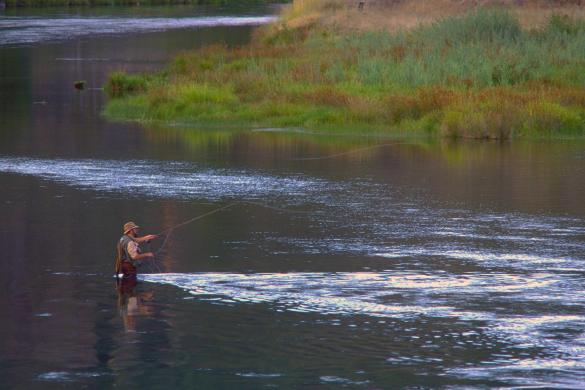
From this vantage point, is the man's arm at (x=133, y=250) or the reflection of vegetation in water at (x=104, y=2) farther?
the reflection of vegetation in water at (x=104, y=2)

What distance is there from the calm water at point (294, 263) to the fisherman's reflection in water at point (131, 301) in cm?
4

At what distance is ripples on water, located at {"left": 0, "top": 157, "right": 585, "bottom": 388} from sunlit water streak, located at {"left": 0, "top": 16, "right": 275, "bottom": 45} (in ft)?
161

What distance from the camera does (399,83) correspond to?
130 feet

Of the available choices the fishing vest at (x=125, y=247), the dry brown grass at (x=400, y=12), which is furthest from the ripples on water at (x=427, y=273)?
the dry brown grass at (x=400, y=12)

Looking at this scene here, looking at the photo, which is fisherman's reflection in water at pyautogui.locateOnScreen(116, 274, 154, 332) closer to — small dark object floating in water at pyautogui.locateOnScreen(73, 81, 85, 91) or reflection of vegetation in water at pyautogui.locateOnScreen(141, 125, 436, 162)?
reflection of vegetation in water at pyautogui.locateOnScreen(141, 125, 436, 162)

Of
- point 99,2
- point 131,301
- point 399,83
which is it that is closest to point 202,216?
point 131,301

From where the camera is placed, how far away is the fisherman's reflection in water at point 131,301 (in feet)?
50.3

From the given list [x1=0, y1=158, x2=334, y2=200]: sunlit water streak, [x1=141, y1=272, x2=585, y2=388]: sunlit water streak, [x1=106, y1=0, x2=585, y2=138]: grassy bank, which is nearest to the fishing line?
[x1=0, y1=158, x2=334, y2=200]: sunlit water streak

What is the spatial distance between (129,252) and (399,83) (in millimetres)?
23716

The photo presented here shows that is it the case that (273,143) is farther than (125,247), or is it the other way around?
(273,143)

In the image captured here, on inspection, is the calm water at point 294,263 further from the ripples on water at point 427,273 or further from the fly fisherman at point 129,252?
the fly fisherman at point 129,252

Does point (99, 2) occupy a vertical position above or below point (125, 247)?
above

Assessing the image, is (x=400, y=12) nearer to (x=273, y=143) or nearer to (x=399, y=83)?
(x=399, y=83)

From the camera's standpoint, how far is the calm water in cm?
1348
